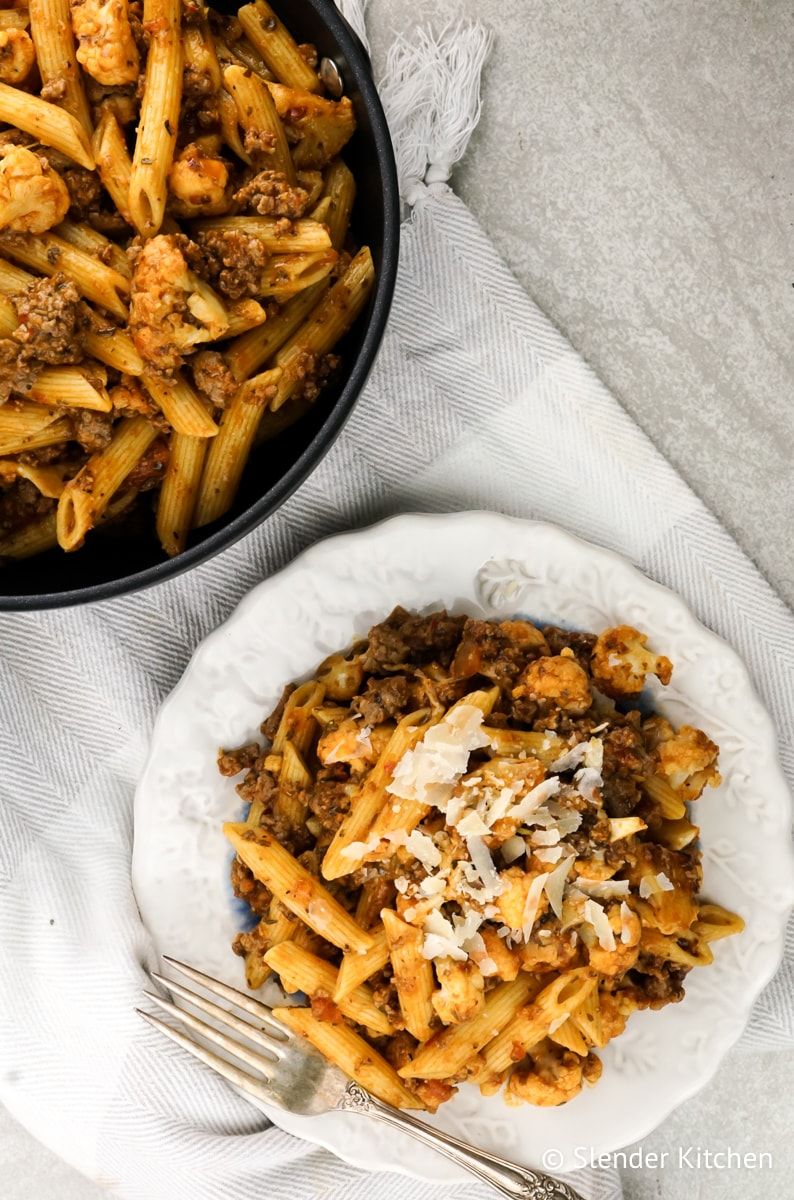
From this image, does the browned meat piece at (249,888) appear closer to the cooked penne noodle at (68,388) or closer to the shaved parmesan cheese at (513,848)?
the shaved parmesan cheese at (513,848)

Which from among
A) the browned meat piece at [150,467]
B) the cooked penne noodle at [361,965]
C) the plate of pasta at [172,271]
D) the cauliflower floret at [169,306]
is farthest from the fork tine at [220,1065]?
the cauliflower floret at [169,306]

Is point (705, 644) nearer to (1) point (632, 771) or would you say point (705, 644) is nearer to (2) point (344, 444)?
(1) point (632, 771)

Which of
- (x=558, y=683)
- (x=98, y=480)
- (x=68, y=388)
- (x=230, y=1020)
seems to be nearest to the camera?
(x=68, y=388)

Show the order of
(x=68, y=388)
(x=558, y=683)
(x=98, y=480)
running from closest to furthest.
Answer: (x=68, y=388)
(x=98, y=480)
(x=558, y=683)

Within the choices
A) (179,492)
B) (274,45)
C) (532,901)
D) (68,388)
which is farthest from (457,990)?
(274,45)

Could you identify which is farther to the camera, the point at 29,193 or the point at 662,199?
the point at 662,199

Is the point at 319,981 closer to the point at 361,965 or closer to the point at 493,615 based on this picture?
the point at 361,965
